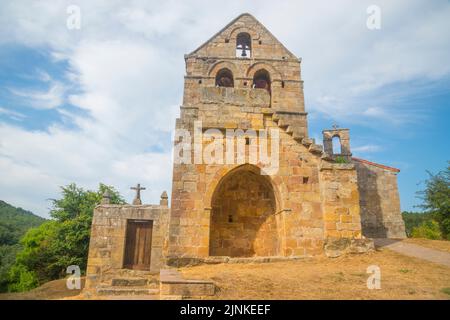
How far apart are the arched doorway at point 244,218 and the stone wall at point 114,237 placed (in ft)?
9.14

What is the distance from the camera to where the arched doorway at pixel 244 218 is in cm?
928

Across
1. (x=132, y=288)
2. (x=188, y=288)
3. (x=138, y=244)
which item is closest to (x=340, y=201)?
→ (x=188, y=288)

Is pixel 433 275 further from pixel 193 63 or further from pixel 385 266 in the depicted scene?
pixel 193 63

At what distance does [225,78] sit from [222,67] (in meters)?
0.92

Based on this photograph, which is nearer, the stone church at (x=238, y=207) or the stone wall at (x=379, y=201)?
the stone church at (x=238, y=207)

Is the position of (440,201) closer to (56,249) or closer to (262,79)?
(262,79)

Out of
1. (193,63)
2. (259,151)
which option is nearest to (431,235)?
(259,151)

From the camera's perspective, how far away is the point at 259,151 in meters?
8.85

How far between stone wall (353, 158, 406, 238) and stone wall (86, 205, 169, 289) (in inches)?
486

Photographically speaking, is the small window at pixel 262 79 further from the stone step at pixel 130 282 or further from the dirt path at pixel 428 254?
the stone step at pixel 130 282

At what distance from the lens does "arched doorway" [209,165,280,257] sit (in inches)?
365

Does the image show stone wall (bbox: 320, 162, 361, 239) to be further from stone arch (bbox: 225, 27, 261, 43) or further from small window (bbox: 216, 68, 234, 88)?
stone arch (bbox: 225, 27, 261, 43)

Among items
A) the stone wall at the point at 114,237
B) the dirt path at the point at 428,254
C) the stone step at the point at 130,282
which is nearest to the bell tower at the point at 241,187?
the stone step at the point at 130,282

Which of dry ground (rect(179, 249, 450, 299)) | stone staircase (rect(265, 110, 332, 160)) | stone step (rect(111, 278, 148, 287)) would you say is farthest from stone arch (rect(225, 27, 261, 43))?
stone step (rect(111, 278, 148, 287))
